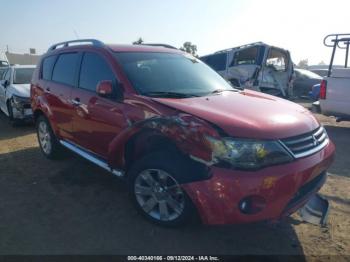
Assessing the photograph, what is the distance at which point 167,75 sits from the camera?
4160 millimetres

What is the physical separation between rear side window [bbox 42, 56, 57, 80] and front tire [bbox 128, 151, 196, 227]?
285 cm

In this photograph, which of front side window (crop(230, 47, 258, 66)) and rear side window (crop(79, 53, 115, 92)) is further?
front side window (crop(230, 47, 258, 66))

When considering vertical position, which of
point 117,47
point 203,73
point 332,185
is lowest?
point 332,185

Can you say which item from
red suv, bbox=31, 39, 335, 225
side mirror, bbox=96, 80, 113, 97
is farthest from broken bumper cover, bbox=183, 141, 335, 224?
side mirror, bbox=96, 80, 113, 97

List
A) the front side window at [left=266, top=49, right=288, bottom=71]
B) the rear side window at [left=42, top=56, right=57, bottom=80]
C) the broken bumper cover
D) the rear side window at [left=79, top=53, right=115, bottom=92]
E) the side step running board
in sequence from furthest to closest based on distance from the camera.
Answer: the front side window at [left=266, top=49, right=288, bottom=71], the rear side window at [left=42, top=56, right=57, bottom=80], the rear side window at [left=79, top=53, right=115, bottom=92], the side step running board, the broken bumper cover

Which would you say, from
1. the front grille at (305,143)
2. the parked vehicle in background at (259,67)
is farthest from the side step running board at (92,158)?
the parked vehicle in background at (259,67)

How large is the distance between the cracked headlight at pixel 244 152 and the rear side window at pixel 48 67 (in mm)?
3700

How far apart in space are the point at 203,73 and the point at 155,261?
2465 mm

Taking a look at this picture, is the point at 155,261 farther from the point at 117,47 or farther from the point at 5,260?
the point at 117,47

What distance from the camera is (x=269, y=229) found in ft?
11.7

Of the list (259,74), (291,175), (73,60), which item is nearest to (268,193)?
(291,175)

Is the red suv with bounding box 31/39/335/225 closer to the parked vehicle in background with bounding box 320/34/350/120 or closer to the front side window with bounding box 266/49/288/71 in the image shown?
the parked vehicle in background with bounding box 320/34/350/120

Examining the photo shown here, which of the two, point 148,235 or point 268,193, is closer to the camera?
point 268,193

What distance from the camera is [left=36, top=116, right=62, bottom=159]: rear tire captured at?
5.67 metres
